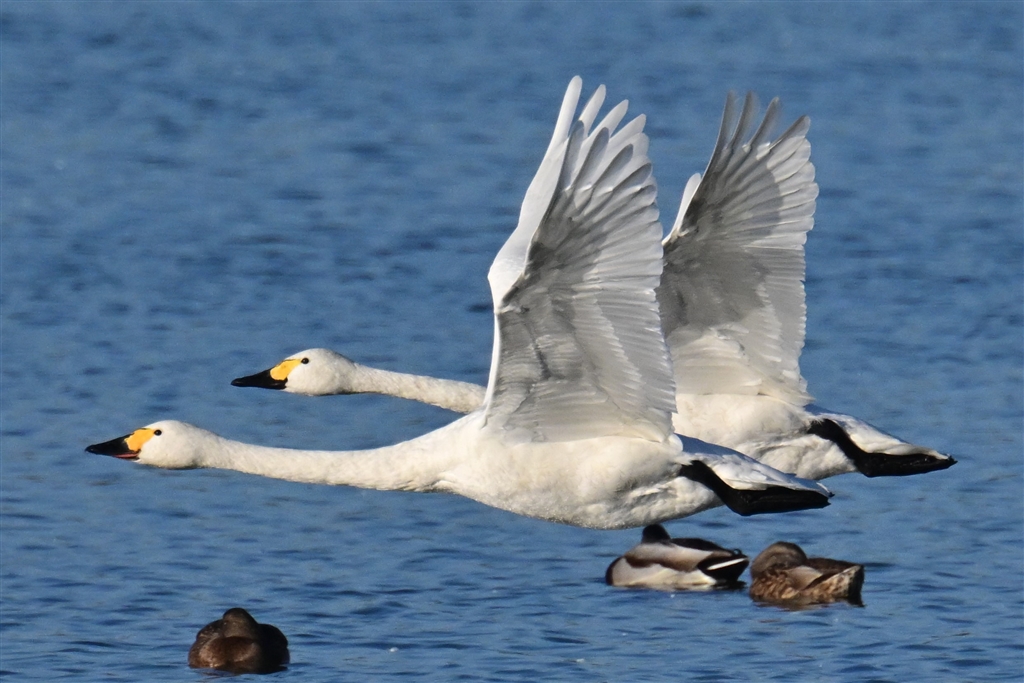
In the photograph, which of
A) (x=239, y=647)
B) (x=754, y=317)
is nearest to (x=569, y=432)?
(x=754, y=317)

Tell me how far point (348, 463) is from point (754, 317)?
2.74m

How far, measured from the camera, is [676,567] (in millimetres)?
13586

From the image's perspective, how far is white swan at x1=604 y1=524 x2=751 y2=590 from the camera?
13.5 metres

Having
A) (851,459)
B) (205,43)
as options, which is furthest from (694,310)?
(205,43)

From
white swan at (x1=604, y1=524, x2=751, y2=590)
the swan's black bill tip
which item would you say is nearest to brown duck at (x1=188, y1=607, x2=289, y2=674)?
white swan at (x1=604, y1=524, x2=751, y2=590)

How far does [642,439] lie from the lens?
30.9 feet

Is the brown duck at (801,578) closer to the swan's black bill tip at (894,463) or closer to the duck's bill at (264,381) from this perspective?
the swan's black bill tip at (894,463)

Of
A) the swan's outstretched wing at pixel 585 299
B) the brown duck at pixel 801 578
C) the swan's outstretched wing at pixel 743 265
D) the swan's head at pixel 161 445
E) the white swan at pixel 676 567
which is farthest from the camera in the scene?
the white swan at pixel 676 567

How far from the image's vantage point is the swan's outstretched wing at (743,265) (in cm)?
1049

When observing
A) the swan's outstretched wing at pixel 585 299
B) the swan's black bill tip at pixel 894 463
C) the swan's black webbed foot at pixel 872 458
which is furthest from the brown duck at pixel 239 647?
the swan's black bill tip at pixel 894 463

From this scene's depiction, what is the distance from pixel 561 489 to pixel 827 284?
11003 millimetres

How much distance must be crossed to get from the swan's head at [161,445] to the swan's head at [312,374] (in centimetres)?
154

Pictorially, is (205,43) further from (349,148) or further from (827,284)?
(827,284)

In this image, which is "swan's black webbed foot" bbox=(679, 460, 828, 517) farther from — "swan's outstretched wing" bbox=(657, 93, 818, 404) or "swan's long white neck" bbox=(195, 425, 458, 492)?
"swan's outstretched wing" bbox=(657, 93, 818, 404)
